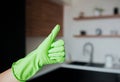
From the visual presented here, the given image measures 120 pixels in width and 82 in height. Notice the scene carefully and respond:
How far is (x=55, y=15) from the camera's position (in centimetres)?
294

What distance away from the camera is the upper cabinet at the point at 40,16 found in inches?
86.2

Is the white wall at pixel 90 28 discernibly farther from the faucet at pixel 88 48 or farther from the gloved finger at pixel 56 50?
the gloved finger at pixel 56 50

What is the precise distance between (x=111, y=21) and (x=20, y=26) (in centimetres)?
243

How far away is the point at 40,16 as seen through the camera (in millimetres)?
2438

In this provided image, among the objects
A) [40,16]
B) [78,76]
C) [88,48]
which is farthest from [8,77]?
[88,48]

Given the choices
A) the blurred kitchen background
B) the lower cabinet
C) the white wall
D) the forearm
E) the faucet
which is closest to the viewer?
the forearm

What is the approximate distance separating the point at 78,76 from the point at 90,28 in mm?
1216

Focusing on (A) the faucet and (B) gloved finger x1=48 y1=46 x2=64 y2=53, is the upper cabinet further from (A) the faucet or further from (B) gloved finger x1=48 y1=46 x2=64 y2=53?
(B) gloved finger x1=48 y1=46 x2=64 y2=53

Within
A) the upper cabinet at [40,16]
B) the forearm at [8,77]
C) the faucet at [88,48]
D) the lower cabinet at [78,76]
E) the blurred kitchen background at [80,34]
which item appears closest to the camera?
the forearm at [8,77]

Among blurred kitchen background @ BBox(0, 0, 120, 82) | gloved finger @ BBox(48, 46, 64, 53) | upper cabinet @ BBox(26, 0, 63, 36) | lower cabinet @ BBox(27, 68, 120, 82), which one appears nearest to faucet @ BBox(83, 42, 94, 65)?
blurred kitchen background @ BBox(0, 0, 120, 82)

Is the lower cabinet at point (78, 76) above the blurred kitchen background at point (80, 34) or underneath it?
underneath

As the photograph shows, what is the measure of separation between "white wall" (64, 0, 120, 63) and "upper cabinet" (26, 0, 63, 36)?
0.94 m

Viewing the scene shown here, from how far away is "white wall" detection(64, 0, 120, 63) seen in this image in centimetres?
349

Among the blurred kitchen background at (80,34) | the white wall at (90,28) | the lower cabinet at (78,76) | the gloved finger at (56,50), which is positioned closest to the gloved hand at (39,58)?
the gloved finger at (56,50)
